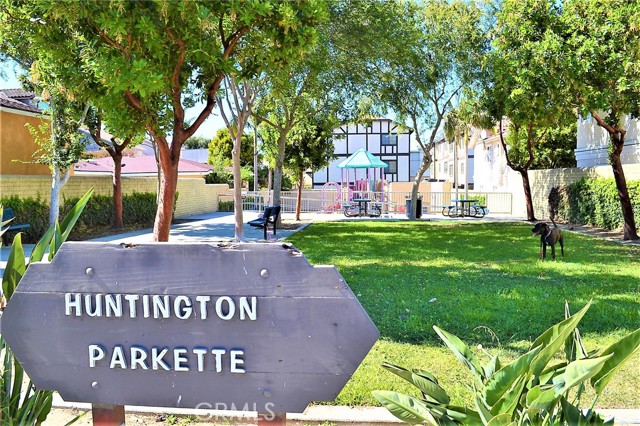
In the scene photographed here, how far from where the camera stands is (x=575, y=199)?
69.0 feet

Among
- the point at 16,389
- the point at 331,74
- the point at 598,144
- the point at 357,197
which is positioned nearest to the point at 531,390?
the point at 16,389

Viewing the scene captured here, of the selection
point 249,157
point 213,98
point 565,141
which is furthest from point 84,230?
point 249,157

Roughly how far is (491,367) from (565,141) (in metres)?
29.3

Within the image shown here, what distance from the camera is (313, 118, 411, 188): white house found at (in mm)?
49219

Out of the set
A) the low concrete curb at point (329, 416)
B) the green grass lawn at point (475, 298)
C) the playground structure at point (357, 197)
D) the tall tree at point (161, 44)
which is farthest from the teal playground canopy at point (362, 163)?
the low concrete curb at point (329, 416)

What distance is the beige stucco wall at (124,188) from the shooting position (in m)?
14.6

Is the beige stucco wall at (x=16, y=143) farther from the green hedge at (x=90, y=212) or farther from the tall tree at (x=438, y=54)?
the tall tree at (x=438, y=54)

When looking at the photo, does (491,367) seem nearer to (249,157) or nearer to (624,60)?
(624,60)

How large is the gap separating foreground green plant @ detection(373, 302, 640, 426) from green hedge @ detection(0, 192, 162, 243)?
34.5 feet

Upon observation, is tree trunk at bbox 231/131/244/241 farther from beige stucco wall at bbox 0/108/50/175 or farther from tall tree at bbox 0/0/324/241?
tall tree at bbox 0/0/324/241

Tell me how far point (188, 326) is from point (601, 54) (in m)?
13.2

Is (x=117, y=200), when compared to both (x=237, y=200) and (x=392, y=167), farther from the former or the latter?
(x=392, y=167)

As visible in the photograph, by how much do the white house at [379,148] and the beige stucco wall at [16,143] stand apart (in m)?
32.8

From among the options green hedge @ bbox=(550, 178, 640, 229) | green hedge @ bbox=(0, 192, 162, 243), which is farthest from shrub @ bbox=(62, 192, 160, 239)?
green hedge @ bbox=(550, 178, 640, 229)
